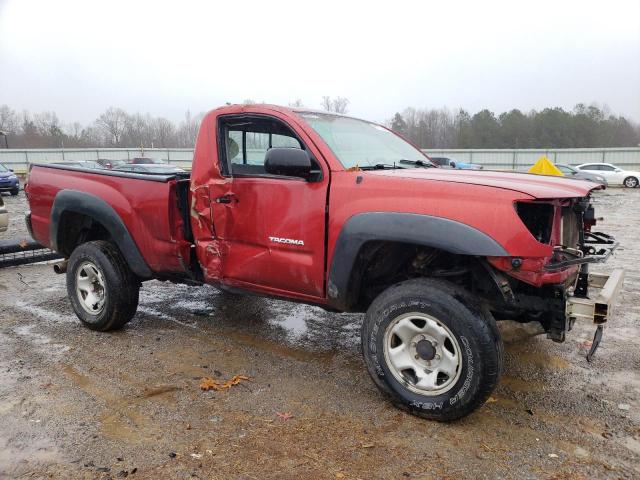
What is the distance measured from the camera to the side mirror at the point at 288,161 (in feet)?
11.2

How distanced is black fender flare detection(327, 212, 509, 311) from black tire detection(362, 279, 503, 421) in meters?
0.29

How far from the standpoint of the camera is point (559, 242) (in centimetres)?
316

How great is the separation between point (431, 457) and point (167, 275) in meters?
2.74

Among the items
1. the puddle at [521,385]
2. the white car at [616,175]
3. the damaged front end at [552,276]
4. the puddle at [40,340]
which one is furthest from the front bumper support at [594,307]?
the white car at [616,175]

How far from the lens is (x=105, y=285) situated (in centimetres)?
472

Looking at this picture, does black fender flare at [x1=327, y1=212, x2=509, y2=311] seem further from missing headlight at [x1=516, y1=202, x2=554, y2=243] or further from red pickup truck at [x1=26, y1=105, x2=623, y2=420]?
missing headlight at [x1=516, y1=202, x2=554, y2=243]

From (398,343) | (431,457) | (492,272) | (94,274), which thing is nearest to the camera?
(431,457)

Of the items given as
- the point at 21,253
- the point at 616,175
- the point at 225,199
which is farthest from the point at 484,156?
the point at 225,199

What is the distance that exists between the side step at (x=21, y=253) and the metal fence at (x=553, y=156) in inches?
1283

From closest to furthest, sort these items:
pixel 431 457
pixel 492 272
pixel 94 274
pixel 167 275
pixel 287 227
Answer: pixel 431 457, pixel 492 272, pixel 287 227, pixel 167 275, pixel 94 274

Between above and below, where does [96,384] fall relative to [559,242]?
below

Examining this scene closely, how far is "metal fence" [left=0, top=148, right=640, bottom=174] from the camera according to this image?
3841 cm

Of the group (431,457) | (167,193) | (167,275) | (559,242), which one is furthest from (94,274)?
(559,242)

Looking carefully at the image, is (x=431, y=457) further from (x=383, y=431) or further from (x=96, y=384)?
(x=96, y=384)
